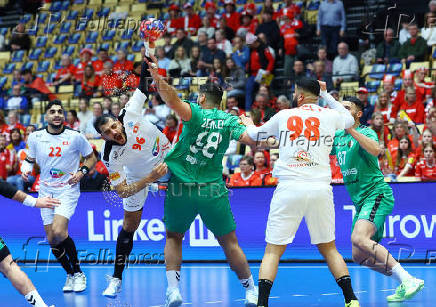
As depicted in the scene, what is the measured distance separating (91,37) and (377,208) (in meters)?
14.2

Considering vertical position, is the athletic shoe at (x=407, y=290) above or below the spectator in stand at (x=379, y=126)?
below

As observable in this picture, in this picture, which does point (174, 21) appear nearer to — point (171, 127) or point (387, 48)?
point (171, 127)

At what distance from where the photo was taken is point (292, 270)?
1115cm

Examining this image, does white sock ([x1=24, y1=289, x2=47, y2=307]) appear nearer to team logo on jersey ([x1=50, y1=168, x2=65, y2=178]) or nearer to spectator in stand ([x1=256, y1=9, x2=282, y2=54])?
team logo on jersey ([x1=50, y1=168, x2=65, y2=178])

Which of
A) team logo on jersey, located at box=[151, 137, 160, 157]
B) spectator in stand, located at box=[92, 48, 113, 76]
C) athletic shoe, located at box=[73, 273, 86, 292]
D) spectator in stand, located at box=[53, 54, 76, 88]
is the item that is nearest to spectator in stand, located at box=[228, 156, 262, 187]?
athletic shoe, located at box=[73, 273, 86, 292]

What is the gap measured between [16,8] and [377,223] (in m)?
18.6

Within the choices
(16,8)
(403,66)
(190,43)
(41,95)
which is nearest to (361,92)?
(403,66)

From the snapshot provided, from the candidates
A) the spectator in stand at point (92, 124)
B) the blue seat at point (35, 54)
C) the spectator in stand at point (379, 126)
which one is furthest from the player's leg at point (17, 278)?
the blue seat at point (35, 54)

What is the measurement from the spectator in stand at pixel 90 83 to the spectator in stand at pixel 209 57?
3.05 meters

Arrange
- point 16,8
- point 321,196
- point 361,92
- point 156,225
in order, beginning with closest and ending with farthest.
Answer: point 321,196 < point 156,225 < point 361,92 < point 16,8

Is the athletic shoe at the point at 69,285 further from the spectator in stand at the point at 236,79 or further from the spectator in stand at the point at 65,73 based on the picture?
the spectator in stand at the point at 65,73

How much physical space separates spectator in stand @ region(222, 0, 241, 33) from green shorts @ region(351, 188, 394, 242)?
1041 cm

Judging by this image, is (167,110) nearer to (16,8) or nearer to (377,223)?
(377,223)

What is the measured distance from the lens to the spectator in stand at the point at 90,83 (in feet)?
59.7
